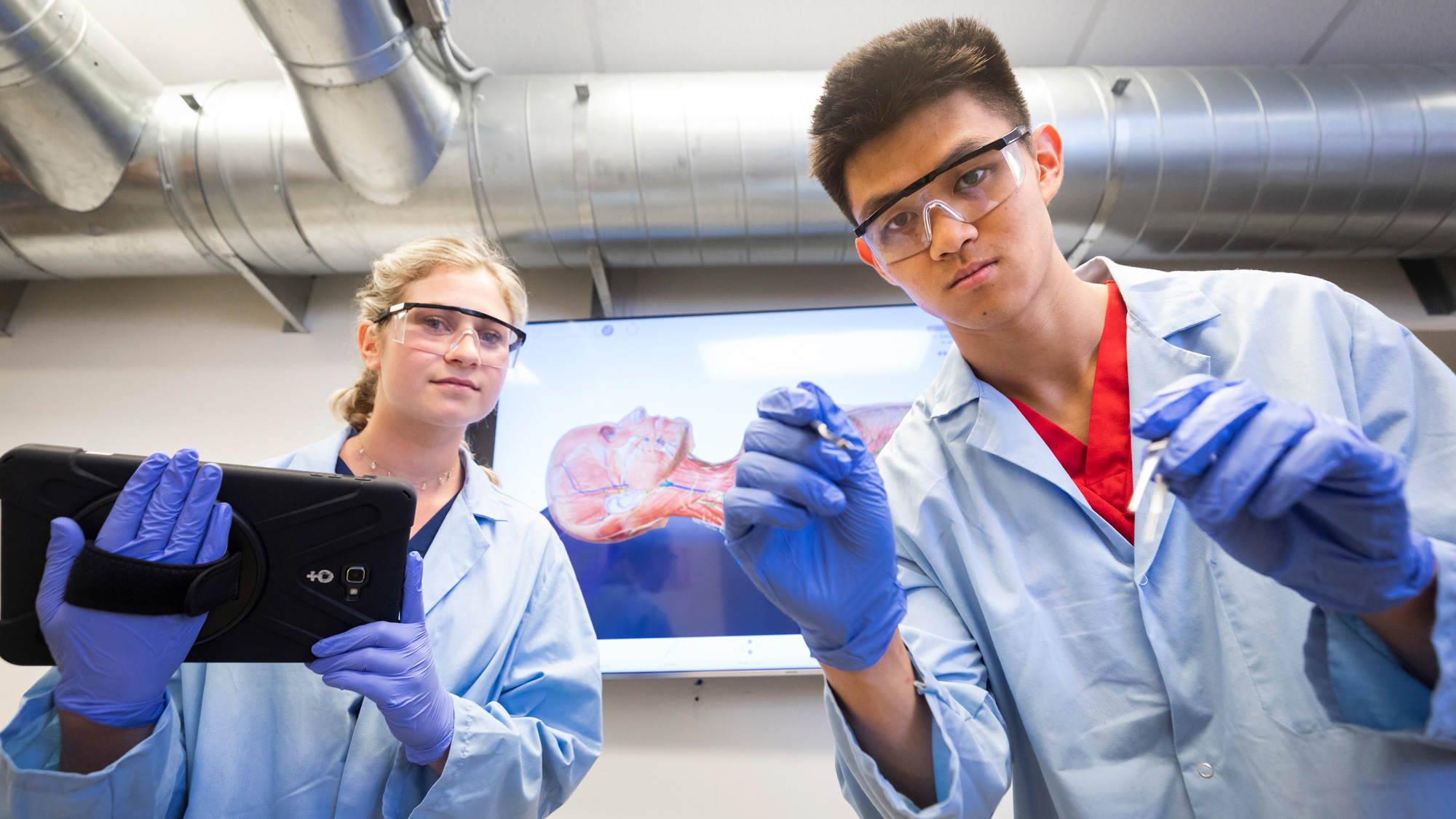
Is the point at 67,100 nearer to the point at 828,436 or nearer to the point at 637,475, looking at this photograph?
the point at 637,475

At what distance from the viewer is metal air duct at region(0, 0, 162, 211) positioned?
1.93 meters

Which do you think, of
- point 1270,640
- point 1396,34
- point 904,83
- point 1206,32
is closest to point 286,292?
point 904,83

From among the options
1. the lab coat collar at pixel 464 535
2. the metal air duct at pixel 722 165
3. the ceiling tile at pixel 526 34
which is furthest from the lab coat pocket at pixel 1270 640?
the ceiling tile at pixel 526 34

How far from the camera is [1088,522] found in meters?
1.01

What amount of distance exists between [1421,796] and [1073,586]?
0.40 m

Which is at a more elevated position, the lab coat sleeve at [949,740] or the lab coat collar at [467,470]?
the lab coat collar at [467,470]

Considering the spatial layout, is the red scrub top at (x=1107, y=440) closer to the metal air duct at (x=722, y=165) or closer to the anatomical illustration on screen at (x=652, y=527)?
the anatomical illustration on screen at (x=652, y=527)

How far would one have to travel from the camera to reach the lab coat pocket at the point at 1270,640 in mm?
832

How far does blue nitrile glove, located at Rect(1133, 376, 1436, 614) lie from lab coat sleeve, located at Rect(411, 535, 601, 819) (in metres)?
1.02

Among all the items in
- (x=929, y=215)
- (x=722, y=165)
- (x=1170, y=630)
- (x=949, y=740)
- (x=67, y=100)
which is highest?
(x=67, y=100)

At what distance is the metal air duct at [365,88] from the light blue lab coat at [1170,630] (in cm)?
188

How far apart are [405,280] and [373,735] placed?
0.92 meters

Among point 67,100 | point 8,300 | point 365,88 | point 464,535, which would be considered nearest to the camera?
point 464,535

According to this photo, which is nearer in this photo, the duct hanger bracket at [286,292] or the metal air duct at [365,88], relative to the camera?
the metal air duct at [365,88]
